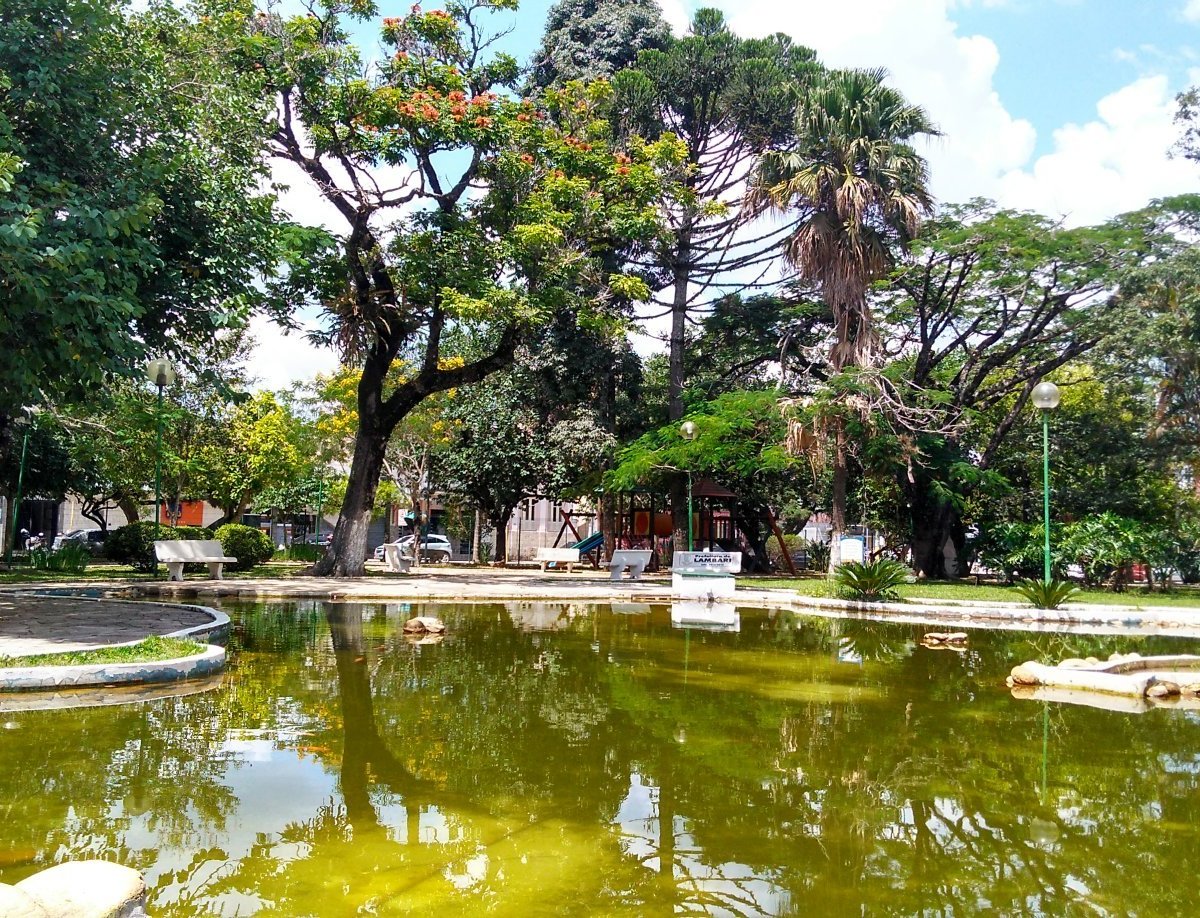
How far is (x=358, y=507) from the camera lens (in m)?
20.1

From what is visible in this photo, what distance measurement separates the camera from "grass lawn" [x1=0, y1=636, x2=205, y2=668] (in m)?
7.34

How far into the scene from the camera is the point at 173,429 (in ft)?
86.6

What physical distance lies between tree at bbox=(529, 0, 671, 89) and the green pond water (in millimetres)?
22854

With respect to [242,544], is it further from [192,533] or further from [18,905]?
[18,905]

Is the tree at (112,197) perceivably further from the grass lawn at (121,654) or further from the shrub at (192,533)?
the shrub at (192,533)

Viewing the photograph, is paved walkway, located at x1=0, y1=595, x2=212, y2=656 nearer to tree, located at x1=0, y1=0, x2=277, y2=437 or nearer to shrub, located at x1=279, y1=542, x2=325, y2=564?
tree, located at x1=0, y1=0, x2=277, y2=437

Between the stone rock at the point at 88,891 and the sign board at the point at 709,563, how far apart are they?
15738mm

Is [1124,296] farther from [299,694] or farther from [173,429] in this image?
[173,429]

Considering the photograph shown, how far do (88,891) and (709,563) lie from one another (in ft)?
52.7

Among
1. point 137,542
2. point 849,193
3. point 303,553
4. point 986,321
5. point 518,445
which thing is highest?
point 849,193

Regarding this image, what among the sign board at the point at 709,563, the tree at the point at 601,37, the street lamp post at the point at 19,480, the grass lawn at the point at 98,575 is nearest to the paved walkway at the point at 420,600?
the sign board at the point at 709,563

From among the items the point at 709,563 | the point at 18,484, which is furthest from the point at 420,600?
the point at 18,484

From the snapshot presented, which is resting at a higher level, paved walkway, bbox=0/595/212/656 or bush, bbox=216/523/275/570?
bush, bbox=216/523/275/570

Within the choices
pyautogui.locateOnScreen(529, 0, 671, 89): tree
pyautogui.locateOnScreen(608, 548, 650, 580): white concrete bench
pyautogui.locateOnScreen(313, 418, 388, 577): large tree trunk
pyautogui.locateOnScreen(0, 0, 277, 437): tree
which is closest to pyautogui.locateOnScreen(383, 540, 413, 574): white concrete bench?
pyautogui.locateOnScreen(313, 418, 388, 577): large tree trunk
